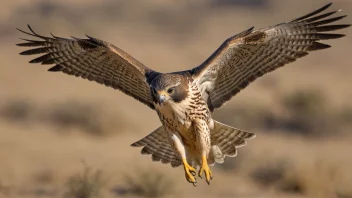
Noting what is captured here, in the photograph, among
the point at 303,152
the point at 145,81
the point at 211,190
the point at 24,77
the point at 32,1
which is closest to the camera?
the point at 145,81

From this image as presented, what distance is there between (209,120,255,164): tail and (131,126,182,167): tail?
57 centimetres

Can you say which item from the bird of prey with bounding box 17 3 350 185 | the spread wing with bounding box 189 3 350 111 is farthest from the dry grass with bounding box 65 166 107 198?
the spread wing with bounding box 189 3 350 111

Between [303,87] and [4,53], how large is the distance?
8.40 m

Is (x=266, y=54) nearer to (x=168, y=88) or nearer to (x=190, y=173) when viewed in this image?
(x=190, y=173)

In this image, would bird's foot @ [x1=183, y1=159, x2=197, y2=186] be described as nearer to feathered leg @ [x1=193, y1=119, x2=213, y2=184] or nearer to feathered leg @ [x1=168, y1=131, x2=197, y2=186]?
feathered leg @ [x1=168, y1=131, x2=197, y2=186]

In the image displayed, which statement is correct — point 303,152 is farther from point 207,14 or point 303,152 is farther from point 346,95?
point 207,14

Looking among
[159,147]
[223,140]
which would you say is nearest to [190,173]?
[223,140]

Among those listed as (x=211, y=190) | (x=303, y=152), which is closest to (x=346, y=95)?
(x=303, y=152)

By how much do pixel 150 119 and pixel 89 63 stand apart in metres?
10.4

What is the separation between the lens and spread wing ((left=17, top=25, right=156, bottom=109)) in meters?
Answer: 14.8

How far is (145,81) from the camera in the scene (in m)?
14.1

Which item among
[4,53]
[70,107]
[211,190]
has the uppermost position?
[4,53]

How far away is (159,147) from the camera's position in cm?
1518

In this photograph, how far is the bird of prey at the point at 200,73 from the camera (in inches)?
537
